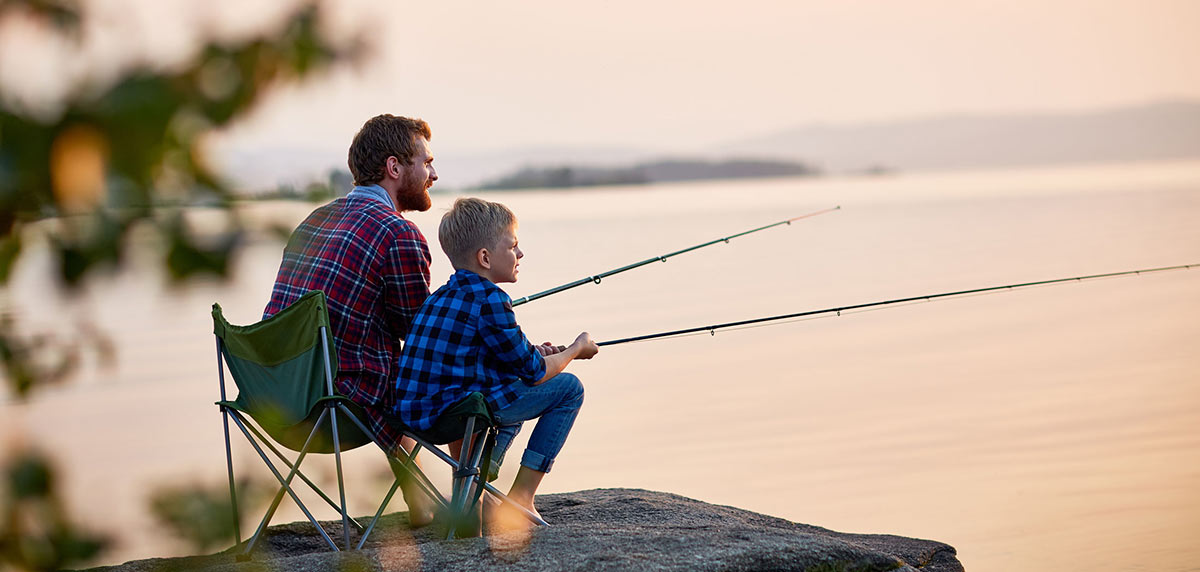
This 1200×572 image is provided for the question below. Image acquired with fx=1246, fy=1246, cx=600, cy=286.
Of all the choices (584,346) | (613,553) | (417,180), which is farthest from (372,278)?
(613,553)

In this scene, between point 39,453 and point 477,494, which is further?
point 477,494

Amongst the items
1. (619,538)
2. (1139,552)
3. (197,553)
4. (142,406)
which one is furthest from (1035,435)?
(197,553)

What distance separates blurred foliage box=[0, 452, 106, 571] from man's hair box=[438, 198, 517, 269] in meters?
2.47

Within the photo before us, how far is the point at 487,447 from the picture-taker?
126 inches

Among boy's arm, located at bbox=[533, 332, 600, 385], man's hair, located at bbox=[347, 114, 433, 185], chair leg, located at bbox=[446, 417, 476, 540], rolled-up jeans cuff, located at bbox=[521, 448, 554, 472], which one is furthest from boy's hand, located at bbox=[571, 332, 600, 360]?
man's hair, located at bbox=[347, 114, 433, 185]

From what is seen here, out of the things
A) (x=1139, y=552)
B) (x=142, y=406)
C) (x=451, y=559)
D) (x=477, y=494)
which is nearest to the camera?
(x=451, y=559)

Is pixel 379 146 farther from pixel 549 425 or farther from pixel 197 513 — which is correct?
pixel 197 513

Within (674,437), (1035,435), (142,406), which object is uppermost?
(1035,435)

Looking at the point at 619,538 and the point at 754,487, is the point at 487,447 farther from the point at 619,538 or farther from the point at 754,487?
the point at 754,487

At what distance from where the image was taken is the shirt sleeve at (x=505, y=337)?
10.6 ft

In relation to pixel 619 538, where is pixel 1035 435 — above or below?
above

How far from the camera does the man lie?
133 inches

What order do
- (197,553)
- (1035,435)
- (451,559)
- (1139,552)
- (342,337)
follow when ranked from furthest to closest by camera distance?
(1035,435), (1139,552), (342,337), (451,559), (197,553)

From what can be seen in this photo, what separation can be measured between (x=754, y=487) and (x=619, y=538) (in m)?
2.48
